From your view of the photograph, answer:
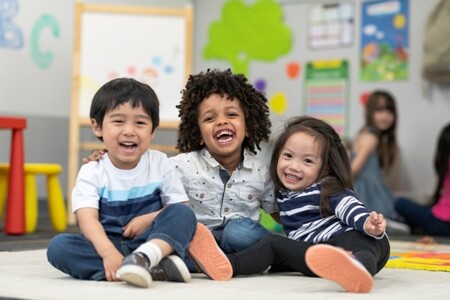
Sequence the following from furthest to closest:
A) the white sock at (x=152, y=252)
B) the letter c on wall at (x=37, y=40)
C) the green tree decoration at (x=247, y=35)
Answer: the green tree decoration at (x=247, y=35) → the letter c on wall at (x=37, y=40) → the white sock at (x=152, y=252)

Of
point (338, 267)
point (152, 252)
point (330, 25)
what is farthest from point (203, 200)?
point (330, 25)

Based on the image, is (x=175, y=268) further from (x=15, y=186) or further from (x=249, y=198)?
(x=15, y=186)

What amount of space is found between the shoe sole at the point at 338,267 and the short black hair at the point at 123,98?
0.47 meters

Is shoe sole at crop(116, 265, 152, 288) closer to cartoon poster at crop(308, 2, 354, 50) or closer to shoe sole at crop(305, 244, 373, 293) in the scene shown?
shoe sole at crop(305, 244, 373, 293)

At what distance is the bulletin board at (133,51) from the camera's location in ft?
11.8

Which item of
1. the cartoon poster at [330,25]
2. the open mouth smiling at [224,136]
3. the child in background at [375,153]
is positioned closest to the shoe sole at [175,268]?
the open mouth smiling at [224,136]

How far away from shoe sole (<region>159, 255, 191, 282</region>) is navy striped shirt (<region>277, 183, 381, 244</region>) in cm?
34

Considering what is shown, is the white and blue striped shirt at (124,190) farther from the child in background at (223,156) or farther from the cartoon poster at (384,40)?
the cartoon poster at (384,40)

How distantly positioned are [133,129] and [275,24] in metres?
2.75

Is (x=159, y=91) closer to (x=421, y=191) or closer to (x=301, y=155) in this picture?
(x=421, y=191)

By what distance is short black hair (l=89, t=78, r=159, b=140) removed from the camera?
1.57 m

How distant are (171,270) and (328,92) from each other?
269 centimetres

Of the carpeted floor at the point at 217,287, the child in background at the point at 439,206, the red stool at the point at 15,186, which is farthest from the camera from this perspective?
the child in background at the point at 439,206

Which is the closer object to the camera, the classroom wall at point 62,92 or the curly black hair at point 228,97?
the curly black hair at point 228,97
